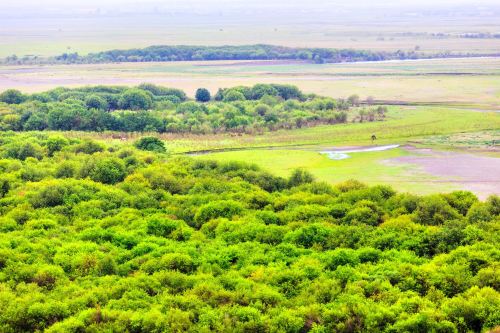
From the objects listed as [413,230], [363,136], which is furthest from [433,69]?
[413,230]

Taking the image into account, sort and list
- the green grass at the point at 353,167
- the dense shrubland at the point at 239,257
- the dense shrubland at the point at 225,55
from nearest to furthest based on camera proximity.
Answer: the dense shrubland at the point at 239,257, the green grass at the point at 353,167, the dense shrubland at the point at 225,55

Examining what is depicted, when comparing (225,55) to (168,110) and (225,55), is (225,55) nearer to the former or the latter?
(225,55)

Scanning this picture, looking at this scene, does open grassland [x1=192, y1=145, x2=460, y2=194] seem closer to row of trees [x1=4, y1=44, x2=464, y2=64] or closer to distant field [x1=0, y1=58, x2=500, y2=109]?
distant field [x1=0, y1=58, x2=500, y2=109]

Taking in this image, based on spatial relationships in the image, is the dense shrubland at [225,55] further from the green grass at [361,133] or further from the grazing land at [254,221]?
the green grass at [361,133]

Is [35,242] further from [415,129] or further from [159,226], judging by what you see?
[415,129]

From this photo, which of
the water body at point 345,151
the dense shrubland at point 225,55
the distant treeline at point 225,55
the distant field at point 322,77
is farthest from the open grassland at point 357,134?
the dense shrubland at point 225,55
